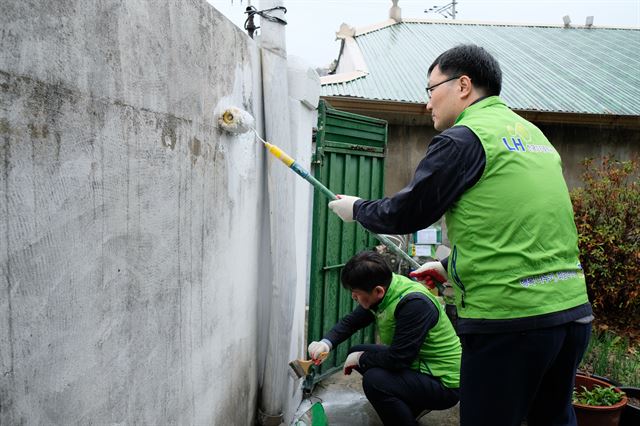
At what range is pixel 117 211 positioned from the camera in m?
1.46

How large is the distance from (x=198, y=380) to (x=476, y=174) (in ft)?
4.79

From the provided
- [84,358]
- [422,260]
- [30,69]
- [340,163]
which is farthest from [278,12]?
[422,260]

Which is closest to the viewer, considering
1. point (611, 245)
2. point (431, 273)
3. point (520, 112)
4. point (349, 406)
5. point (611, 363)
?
point (431, 273)

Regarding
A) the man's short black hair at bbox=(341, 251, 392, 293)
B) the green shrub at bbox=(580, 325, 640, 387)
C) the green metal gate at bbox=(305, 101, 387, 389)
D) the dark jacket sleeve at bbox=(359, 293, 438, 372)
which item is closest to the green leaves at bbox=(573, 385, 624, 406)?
the green shrub at bbox=(580, 325, 640, 387)

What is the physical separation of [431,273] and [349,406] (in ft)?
6.29

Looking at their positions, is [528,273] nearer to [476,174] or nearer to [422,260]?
[476,174]

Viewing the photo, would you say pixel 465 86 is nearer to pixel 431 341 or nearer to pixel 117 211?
pixel 117 211

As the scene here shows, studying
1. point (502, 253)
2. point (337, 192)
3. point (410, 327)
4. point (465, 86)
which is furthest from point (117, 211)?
point (337, 192)

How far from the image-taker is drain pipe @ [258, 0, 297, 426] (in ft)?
9.45

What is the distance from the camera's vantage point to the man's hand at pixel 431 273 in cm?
258

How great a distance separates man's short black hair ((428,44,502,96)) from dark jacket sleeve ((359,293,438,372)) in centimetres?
144

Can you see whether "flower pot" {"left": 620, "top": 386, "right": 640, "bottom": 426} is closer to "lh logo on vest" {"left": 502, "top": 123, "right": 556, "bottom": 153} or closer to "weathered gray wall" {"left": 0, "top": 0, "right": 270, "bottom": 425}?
"lh logo on vest" {"left": 502, "top": 123, "right": 556, "bottom": 153}

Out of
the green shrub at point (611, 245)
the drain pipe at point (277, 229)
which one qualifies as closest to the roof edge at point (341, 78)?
the green shrub at point (611, 245)

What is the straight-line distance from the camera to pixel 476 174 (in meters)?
1.75
